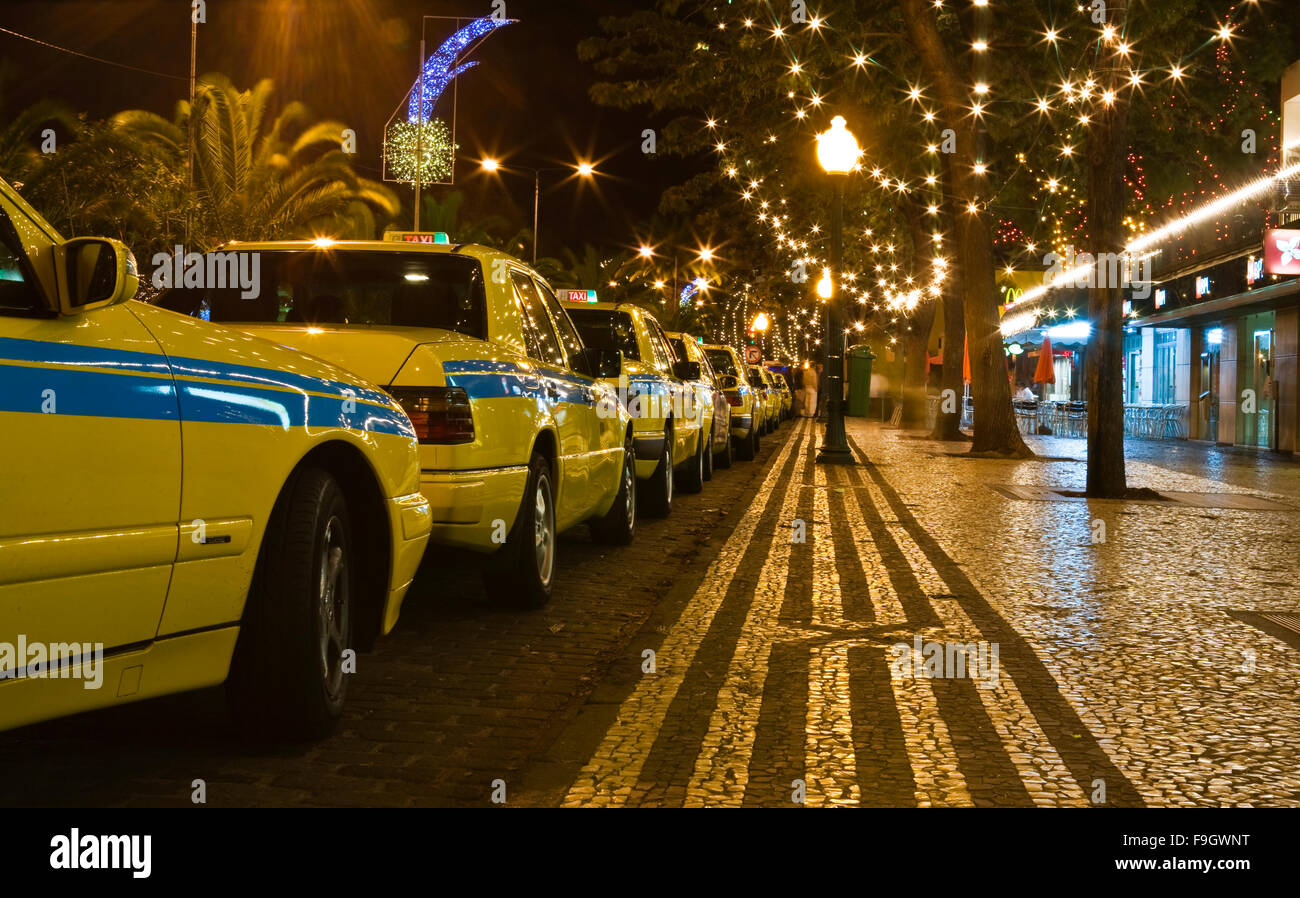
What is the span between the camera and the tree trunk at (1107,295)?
15875 millimetres

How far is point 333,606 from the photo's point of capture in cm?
504

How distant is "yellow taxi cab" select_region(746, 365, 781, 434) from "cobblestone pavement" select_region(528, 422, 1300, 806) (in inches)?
773

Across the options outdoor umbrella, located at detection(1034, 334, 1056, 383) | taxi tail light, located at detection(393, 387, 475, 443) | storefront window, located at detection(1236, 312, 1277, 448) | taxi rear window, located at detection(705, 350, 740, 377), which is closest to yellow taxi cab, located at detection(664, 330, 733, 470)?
taxi rear window, located at detection(705, 350, 740, 377)

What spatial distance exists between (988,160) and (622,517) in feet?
74.7

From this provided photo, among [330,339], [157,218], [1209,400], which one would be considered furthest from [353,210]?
[330,339]

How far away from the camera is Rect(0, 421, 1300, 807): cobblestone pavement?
462cm

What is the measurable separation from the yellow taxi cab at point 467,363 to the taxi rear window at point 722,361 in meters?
14.5

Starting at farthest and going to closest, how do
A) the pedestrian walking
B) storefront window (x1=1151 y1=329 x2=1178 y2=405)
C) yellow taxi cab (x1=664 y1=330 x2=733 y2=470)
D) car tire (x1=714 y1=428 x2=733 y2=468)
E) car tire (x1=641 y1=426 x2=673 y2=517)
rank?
1. the pedestrian walking
2. storefront window (x1=1151 y1=329 x2=1178 y2=405)
3. car tire (x1=714 y1=428 x2=733 y2=468)
4. yellow taxi cab (x1=664 y1=330 x2=733 y2=470)
5. car tire (x1=641 y1=426 x2=673 y2=517)

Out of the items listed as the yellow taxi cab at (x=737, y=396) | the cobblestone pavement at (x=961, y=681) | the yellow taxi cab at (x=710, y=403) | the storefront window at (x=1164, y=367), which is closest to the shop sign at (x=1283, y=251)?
the yellow taxi cab at (x=737, y=396)

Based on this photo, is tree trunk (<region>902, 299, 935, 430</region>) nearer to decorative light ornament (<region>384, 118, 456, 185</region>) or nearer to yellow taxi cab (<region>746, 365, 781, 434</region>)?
yellow taxi cab (<region>746, 365, 781, 434</region>)
